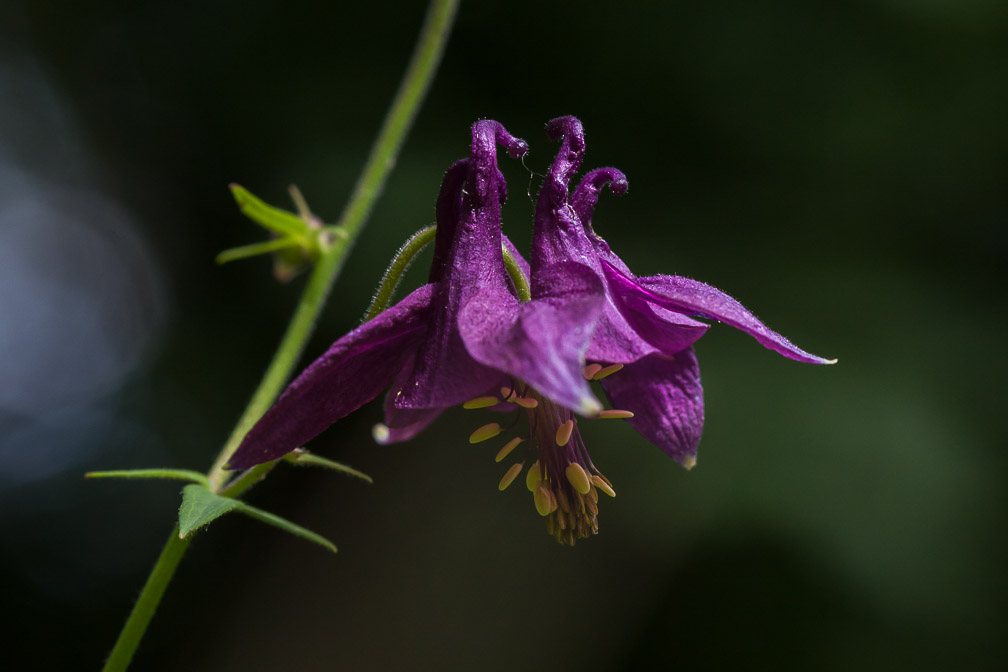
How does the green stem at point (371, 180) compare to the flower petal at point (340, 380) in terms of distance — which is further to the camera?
the green stem at point (371, 180)

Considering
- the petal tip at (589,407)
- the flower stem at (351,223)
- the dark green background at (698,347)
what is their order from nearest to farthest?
the petal tip at (589,407), the flower stem at (351,223), the dark green background at (698,347)

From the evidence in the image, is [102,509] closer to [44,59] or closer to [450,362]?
[44,59]

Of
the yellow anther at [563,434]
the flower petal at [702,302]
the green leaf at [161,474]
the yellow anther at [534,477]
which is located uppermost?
the flower petal at [702,302]

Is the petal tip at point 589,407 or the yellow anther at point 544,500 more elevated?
the petal tip at point 589,407

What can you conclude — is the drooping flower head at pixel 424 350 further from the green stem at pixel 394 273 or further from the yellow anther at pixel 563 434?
the yellow anther at pixel 563 434

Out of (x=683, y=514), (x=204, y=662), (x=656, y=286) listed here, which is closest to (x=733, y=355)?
(x=683, y=514)

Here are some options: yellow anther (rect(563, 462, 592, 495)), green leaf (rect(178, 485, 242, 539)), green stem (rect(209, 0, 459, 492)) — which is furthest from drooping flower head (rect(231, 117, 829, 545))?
green stem (rect(209, 0, 459, 492))

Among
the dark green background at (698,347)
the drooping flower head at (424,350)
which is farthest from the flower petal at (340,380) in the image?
the dark green background at (698,347)
